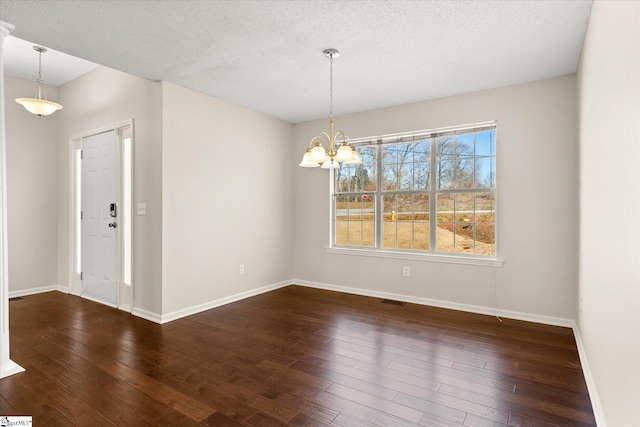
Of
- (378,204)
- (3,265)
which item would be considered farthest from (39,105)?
(378,204)

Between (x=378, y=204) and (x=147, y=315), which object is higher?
(x=378, y=204)

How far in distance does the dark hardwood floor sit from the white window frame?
2.15 ft

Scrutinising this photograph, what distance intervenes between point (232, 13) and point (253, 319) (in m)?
2.92

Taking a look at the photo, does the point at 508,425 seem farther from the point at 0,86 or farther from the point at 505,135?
the point at 0,86

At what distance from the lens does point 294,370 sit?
2.56m

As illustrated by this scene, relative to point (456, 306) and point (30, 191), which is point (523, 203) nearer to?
point (456, 306)

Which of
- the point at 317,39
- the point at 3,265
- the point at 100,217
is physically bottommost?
the point at 3,265

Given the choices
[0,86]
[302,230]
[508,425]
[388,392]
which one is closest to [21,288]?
[0,86]

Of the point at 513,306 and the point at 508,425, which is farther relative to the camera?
the point at 513,306

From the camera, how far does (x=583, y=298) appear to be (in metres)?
2.75

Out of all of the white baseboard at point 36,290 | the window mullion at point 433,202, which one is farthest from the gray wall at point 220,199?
the white baseboard at point 36,290

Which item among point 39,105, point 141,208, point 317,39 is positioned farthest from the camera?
point 141,208

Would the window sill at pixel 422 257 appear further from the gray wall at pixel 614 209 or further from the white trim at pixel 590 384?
the gray wall at pixel 614 209

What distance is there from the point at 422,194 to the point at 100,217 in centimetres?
420
